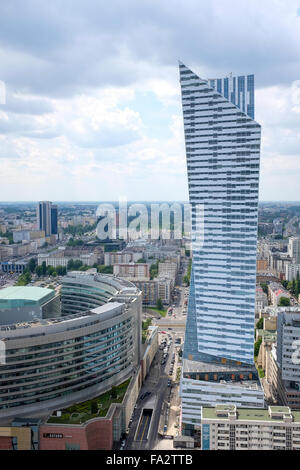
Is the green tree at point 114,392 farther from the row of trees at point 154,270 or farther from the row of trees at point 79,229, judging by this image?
the row of trees at point 79,229

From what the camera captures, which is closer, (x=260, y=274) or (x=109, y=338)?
(x=109, y=338)

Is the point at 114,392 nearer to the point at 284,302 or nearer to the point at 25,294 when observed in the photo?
the point at 25,294

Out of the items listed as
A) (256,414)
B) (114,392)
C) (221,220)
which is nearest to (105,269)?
(221,220)

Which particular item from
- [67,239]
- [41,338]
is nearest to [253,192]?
[41,338]

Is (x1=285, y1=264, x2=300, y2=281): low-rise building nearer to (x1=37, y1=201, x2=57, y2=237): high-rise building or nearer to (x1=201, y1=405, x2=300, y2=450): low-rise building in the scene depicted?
(x1=201, y1=405, x2=300, y2=450): low-rise building

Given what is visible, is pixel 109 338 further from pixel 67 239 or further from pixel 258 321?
pixel 67 239

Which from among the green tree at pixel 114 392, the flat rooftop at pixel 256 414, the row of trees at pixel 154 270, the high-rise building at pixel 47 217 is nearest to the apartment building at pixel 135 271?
the row of trees at pixel 154 270

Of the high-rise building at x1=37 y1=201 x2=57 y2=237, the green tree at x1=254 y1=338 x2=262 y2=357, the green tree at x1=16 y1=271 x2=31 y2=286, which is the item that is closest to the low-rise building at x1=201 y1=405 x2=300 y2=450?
the green tree at x1=254 y1=338 x2=262 y2=357
